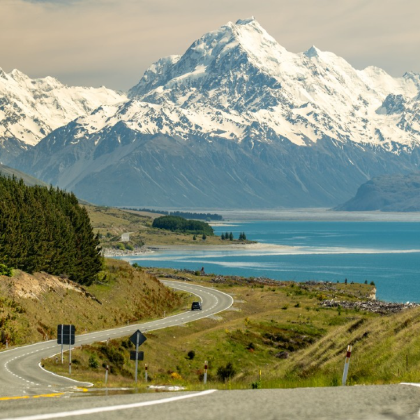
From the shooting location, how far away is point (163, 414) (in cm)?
1458

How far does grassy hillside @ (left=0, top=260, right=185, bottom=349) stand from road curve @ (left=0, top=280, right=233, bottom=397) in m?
4.55

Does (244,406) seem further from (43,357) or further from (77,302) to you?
(77,302)

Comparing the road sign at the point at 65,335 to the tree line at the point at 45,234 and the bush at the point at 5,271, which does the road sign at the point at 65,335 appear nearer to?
the bush at the point at 5,271

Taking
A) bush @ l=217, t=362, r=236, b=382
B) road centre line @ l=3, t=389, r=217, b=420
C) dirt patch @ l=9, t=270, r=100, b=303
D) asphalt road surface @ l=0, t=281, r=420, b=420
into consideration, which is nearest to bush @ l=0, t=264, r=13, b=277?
dirt patch @ l=9, t=270, r=100, b=303

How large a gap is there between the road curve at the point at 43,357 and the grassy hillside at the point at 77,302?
4.55 meters

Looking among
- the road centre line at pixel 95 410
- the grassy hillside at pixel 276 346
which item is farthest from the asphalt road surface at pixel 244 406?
the grassy hillside at pixel 276 346

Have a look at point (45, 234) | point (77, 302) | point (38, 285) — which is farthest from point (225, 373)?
point (45, 234)

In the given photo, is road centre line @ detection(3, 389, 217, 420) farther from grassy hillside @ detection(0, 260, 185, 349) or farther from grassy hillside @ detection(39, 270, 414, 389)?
grassy hillside @ detection(0, 260, 185, 349)

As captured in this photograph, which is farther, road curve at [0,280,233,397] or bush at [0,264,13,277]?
bush at [0,264,13,277]

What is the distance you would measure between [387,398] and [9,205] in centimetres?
8051

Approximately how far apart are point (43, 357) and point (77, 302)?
116ft

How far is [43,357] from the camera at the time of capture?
191ft

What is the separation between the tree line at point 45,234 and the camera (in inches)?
3487

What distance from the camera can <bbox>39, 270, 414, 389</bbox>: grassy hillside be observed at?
31156 mm
